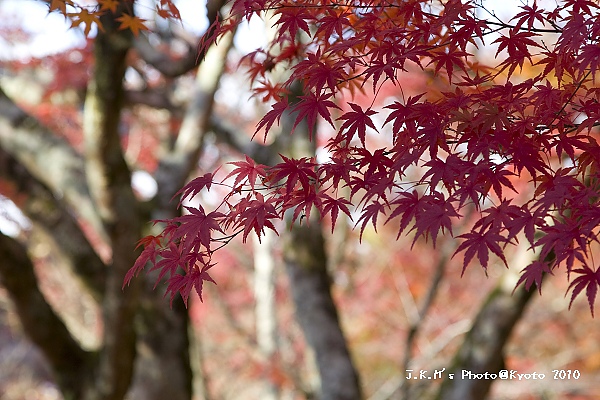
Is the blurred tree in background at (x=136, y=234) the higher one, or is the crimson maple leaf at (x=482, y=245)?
the blurred tree in background at (x=136, y=234)

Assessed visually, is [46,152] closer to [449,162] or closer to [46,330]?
[46,330]

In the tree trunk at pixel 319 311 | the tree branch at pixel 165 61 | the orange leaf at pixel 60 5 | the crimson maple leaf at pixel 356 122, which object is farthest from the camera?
the tree trunk at pixel 319 311

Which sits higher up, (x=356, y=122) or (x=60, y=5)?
(x=60, y=5)

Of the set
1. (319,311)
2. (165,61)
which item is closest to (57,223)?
(165,61)

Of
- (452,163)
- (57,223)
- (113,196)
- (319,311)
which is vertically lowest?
(452,163)

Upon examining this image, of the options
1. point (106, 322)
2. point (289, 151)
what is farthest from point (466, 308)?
point (106, 322)

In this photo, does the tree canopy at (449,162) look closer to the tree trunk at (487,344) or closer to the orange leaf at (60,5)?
the orange leaf at (60,5)

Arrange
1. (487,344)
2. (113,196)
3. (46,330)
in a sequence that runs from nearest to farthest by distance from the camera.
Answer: (487,344) < (113,196) < (46,330)

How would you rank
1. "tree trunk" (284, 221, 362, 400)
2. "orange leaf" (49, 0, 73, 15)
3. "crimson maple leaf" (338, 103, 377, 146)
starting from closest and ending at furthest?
1. "crimson maple leaf" (338, 103, 377, 146)
2. "orange leaf" (49, 0, 73, 15)
3. "tree trunk" (284, 221, 362, 400)

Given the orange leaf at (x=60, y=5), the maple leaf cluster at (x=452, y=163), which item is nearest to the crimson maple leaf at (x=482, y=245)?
the maple leaf cluster at (x=452, y=163)

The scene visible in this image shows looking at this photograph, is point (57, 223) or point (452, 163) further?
point (57, 223)

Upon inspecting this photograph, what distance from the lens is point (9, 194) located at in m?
4.32

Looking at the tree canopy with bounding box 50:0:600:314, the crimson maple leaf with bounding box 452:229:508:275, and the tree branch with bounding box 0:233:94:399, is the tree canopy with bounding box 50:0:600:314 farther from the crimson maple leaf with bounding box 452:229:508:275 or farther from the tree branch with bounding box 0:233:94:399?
the tree branch with bounding box 0:233:94:399

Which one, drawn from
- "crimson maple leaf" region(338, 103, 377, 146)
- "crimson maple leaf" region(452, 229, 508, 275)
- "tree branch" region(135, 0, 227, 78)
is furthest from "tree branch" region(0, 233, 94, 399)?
"crimson maple leaf" region(452, 229, 508, 275)
